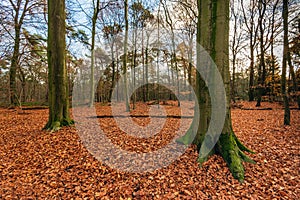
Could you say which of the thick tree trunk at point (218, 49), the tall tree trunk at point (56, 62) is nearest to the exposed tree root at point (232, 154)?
the thick tree trunk at point (218, 49)

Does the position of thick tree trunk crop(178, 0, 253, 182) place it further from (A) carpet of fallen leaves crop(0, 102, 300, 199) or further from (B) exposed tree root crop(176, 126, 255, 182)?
(A) carpet of fallen leaves crop(0, 102, 300, 199)

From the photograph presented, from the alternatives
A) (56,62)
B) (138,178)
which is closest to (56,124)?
(56,62)

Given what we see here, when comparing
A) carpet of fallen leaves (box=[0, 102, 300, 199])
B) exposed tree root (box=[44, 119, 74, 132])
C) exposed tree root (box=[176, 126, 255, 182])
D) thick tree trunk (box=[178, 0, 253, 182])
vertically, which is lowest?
carpet of fallen leaves (box=[0, 102, 300, 199])

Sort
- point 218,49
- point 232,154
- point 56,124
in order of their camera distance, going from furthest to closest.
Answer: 1. point 56,124
2. point 218,49
3. point 232,154

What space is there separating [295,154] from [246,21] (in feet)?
60.0

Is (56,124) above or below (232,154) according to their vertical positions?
above

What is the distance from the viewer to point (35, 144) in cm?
403

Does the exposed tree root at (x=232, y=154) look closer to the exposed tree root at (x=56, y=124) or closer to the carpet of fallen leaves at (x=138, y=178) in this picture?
the carpet of fallen leaves at (x=138, y=178)

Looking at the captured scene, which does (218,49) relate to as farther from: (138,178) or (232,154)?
(138,178)

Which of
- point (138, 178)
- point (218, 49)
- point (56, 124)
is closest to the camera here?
point (138, 178)

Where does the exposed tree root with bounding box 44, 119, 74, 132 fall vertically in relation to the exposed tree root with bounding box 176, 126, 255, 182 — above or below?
above

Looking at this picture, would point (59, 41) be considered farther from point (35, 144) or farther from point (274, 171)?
point (274, 171)

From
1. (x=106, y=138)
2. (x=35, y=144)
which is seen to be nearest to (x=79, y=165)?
(x=106, y=138)

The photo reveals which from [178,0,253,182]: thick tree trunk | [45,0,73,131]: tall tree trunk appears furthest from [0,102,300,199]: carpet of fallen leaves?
[45,0,73,131]: tall tree trunk
